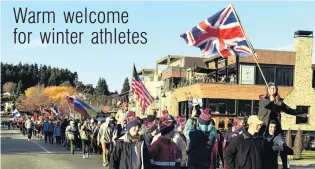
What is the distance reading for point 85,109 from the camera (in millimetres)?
28953

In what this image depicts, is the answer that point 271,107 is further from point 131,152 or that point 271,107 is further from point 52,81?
point 52,81

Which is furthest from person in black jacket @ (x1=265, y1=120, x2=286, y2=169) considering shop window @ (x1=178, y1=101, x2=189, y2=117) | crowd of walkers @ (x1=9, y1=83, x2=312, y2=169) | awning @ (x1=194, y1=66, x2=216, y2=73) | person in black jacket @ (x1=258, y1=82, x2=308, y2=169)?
shop window @ (x1=178, y1=101, x2=189, y2=117)

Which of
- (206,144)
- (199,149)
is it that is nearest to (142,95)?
(206,144)

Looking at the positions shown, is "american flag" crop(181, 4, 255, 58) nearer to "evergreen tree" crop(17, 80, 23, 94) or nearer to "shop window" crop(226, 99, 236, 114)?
"shop window" crop(226, 99, 236, 114)

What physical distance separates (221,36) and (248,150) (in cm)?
809

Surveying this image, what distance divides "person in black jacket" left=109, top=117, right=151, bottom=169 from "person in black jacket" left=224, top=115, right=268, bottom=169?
3.94ft

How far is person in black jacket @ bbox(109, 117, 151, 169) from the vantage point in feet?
24.5

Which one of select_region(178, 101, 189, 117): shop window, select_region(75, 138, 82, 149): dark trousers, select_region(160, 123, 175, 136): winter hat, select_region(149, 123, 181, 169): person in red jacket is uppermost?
select_region(160, 123, 175, 136): winter hat

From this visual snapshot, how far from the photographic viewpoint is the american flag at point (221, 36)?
45.8ft

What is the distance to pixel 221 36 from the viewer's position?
1464 cm

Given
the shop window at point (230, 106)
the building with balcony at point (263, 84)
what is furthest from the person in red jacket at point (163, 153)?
the shop window at point (230, 106)

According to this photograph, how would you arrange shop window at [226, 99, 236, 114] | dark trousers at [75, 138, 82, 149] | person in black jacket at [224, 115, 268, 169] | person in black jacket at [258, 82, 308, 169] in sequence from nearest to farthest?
person in black jacket at [224, 115, 268, 169]
person in black jacket at [258, 82, 308, 169]
dark trousers at [75, 138, 82, 149]
shop window at [226, 99, 236, 114]

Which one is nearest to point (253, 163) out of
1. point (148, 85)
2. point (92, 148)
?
point (92, 148)

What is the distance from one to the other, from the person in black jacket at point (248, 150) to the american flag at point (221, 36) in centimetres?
666
